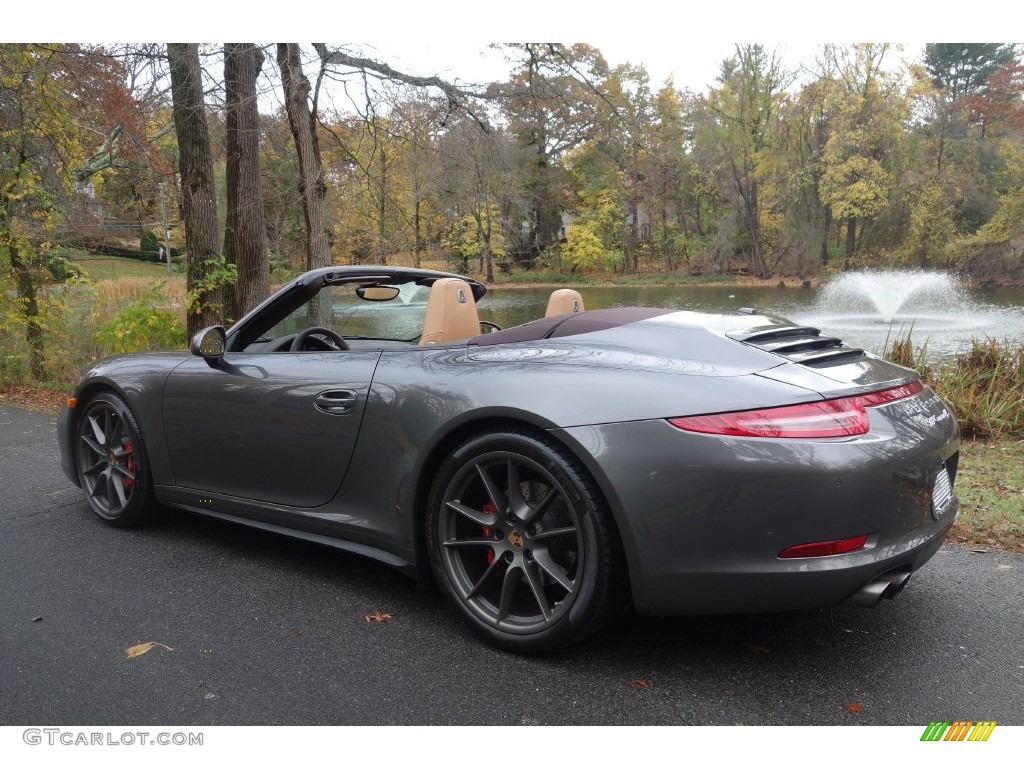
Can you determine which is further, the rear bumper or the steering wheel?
the steering wheel

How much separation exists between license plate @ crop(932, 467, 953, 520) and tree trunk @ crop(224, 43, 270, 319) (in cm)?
863

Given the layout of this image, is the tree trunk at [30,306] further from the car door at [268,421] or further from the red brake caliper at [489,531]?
the red brake caliper at [489,531]

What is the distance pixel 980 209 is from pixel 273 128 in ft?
100

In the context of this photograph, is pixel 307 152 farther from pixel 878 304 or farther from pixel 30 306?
pixel 878 304

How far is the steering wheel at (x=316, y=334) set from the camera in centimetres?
338

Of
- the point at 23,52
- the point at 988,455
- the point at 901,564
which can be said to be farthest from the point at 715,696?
the point at 23,52

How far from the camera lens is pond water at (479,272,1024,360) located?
37.6 feet

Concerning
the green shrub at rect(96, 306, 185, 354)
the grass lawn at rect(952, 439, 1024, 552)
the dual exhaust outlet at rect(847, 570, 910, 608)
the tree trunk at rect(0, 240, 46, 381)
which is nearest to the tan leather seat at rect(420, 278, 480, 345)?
the dual exhaust outlet at rect(847, 570, 910, 608)

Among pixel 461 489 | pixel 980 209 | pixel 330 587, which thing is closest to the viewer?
pixel 461 489

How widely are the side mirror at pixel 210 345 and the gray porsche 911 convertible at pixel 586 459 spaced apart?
0.03 ft

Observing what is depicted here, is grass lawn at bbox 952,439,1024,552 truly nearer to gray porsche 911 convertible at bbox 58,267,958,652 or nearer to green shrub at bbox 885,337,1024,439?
green shrub at bbox 885,337,1024,439

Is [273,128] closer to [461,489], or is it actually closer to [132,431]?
[132,431]

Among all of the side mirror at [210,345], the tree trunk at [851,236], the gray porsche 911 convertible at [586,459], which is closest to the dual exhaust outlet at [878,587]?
the gray porsche 911 convertible at [586,459]

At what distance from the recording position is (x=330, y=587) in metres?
3.02
